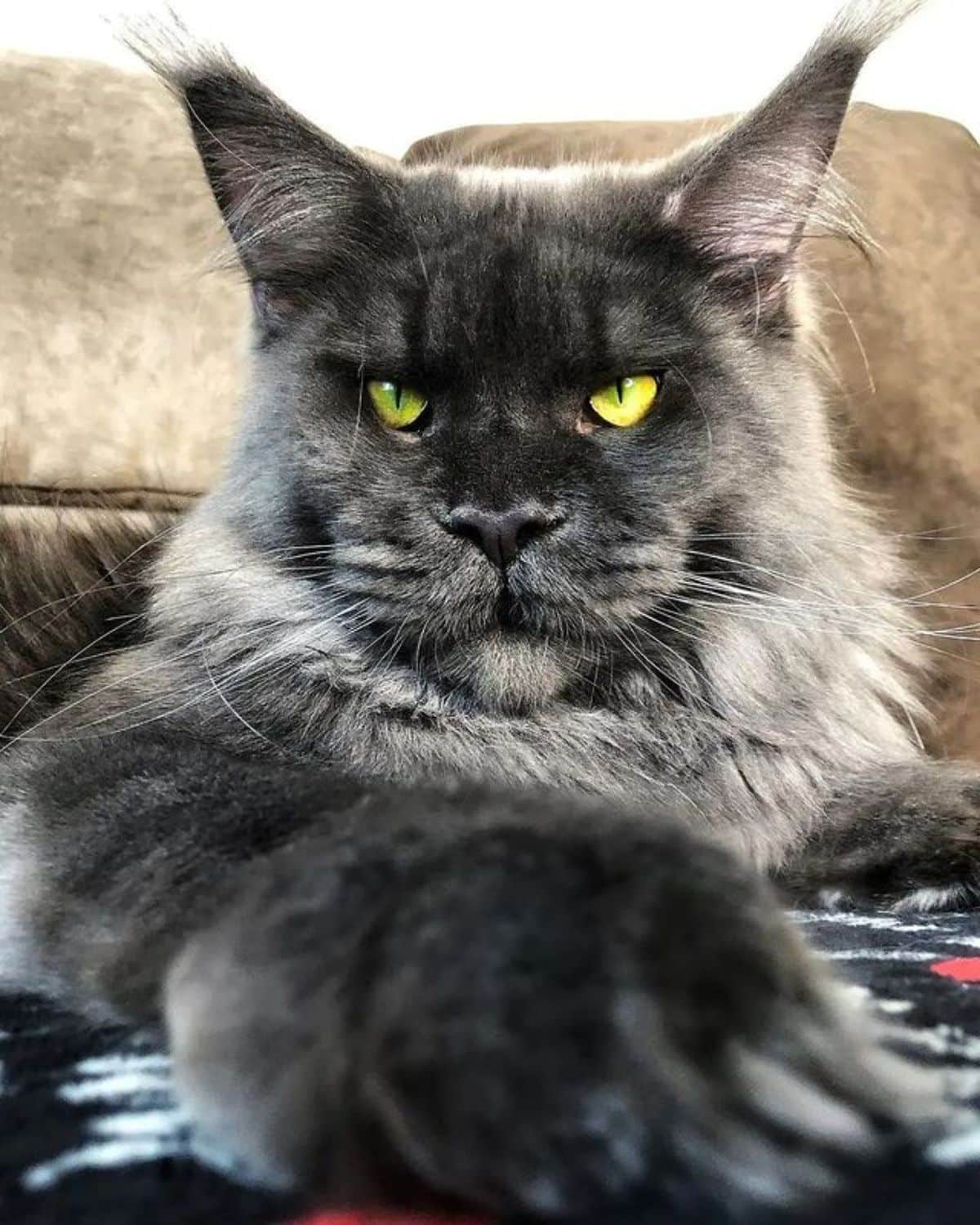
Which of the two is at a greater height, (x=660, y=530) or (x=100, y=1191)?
(x=660, y=530)

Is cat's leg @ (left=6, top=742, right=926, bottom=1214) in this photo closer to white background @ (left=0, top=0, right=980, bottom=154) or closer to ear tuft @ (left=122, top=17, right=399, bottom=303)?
ear tuft @ (left=122, top=17, right=399, bottom=303)

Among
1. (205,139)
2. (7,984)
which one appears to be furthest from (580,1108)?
(205,139)

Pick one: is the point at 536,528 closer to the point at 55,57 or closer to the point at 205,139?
the point at 205,139

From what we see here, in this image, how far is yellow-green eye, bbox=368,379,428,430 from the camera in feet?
3.77

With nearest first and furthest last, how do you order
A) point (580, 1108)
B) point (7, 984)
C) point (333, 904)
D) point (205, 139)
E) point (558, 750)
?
point (580, 1108), point (333, 904), point (7, 984), point (558, 750), point (205, 139)

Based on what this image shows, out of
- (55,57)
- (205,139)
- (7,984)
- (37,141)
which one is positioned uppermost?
(55,57)

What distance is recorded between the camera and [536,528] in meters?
1.03

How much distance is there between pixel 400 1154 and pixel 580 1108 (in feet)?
0.26

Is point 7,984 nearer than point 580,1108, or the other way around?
point 580,1108

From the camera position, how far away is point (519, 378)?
109cm

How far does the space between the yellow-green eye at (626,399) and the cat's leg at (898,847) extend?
0.48 metres

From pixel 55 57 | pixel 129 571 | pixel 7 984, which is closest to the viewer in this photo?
pixel 7 984

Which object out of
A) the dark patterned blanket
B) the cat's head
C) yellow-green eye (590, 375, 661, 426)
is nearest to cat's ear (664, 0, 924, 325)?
the cat's head

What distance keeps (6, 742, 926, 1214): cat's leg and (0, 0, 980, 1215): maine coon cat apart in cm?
2
